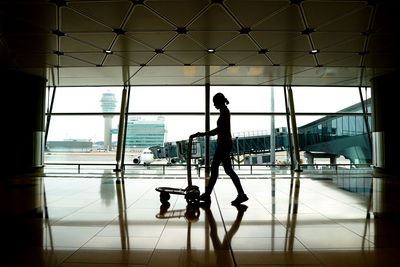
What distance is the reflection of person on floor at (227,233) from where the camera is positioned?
8.96 ft

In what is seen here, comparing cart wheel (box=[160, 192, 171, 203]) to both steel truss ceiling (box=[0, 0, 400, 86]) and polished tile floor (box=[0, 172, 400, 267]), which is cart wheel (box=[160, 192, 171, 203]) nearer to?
polished tile floor (box=[0, 172, 400, 267])

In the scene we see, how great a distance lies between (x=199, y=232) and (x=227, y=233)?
Result: 328mm

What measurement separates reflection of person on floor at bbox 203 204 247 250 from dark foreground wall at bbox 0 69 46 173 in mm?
9660

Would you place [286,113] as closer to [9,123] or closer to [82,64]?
[82,64]

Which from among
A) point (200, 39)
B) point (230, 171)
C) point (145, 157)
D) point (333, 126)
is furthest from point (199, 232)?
point (333, 126)

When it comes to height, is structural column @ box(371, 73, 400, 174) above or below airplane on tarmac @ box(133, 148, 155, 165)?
above

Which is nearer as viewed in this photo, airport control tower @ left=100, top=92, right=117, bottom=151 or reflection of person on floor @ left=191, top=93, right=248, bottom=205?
reflection of person on floor @ left=191, top=93, right=248, bottom=205

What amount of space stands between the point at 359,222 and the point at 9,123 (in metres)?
12.2

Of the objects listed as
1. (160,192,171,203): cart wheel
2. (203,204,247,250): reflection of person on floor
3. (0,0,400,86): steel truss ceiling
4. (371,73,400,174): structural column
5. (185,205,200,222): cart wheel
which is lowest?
(185,205,200,222): cart wheel

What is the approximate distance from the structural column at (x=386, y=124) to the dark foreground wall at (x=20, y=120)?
47.5 ft

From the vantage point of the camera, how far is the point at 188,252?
2545 millimetres

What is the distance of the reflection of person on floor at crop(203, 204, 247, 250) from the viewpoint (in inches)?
107

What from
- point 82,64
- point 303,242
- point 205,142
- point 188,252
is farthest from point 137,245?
point 205,142

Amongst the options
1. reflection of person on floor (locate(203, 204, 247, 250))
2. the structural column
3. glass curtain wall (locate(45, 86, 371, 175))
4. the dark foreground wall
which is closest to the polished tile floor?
reflection of person on floor (locate(203, 204, 247, 250))
